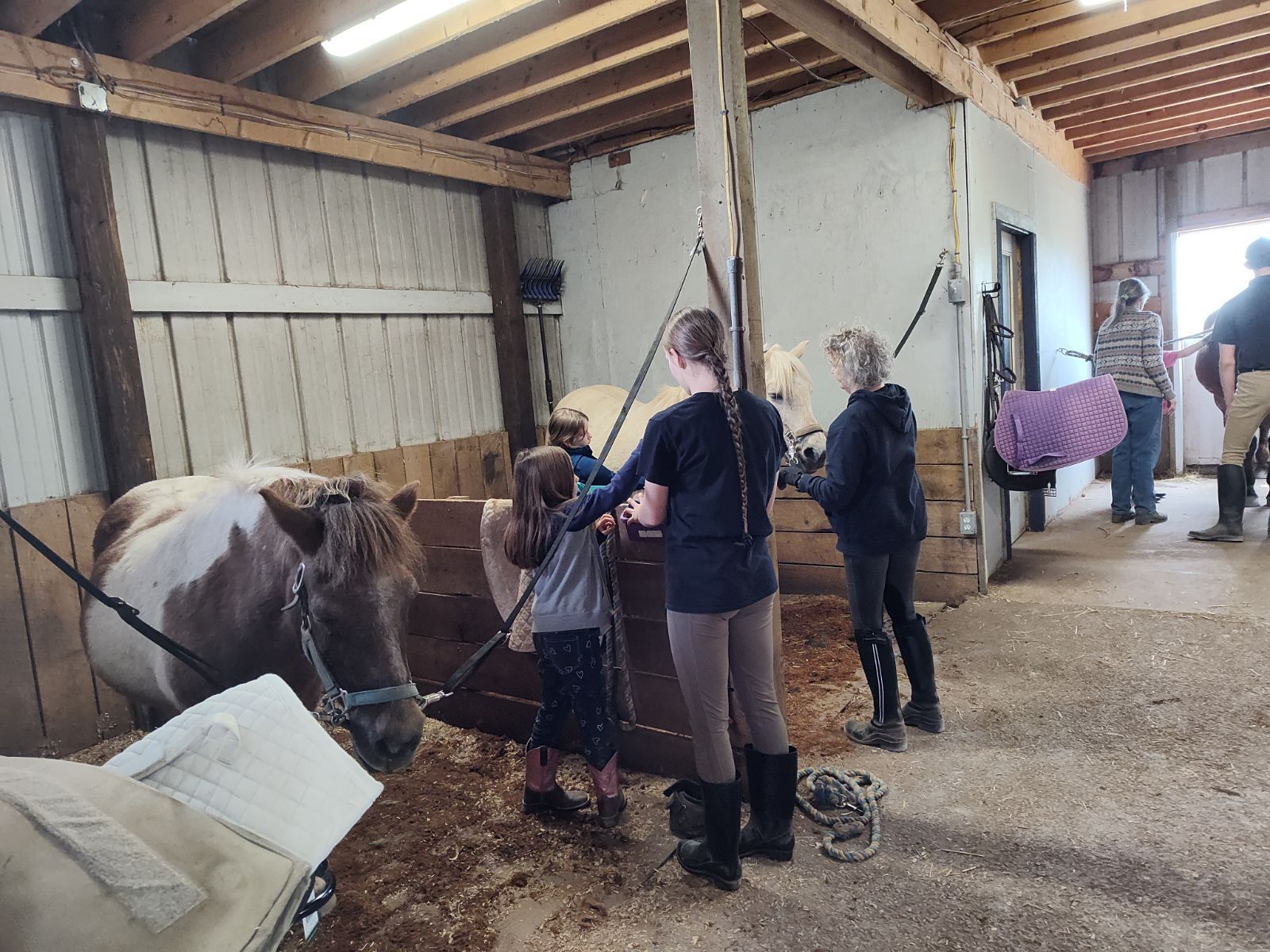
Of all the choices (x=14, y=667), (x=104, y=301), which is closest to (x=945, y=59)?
(x=104, y=301)

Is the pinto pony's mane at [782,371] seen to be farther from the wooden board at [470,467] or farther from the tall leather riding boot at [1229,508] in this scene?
the tall leather riding boot at [1229,508]

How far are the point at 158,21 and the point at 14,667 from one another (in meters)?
2.68

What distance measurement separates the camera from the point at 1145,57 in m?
4.28

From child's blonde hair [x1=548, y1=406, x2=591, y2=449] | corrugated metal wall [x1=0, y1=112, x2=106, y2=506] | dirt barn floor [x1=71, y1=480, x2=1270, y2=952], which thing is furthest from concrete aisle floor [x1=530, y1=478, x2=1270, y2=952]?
corrugated metal wall [x1=0, y1=112, x2=106, y2=506]

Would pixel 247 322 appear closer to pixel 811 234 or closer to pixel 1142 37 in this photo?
pixel 811 234

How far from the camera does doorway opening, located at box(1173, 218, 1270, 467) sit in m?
6.67

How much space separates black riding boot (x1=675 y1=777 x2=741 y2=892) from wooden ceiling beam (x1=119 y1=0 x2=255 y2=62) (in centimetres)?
325

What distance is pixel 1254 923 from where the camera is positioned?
1.69m

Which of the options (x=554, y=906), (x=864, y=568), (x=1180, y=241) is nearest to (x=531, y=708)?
(x=554, y=906)

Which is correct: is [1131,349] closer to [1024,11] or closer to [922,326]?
[922,326]

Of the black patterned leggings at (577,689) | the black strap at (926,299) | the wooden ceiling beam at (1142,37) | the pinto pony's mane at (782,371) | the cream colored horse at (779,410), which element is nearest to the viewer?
the black patterned leggings at (577,689)

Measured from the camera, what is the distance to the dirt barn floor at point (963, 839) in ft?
5.85

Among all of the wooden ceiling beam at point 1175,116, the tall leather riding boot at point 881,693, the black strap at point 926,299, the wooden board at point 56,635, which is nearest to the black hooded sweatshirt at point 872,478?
the tall leather riding boot at point 881,693

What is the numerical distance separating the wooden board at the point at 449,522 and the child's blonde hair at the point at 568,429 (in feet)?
1.31
